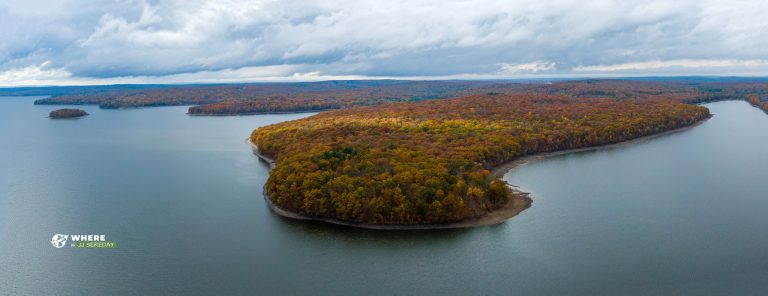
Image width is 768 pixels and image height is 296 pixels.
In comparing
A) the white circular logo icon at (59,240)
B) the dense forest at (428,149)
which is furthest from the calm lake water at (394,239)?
the dense forest at (428,149)

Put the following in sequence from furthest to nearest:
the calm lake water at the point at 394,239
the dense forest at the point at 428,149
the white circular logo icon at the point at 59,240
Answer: the dense forest at the point at 428,149 < the white circular logo icon at the point at 59,240 < the calm lake water at the point at 394,239

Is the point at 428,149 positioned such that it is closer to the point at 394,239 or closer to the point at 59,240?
the point at 394,239

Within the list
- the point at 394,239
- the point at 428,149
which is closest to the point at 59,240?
the point at 394,239

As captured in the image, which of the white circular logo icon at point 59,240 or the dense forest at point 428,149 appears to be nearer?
the white circular logo icon at point 59,240

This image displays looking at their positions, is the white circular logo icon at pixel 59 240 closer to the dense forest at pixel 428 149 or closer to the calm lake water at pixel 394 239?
the calm lake water at pixel 394 239

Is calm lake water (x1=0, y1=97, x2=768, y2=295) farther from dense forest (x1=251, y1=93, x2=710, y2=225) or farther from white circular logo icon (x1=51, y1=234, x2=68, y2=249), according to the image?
dense forest (x1=251, y1=93, x2=710, y2=225)

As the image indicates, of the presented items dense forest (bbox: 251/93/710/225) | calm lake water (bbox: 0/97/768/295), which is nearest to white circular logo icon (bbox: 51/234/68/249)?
calm lake water (bbox: 0/97/768/295)
